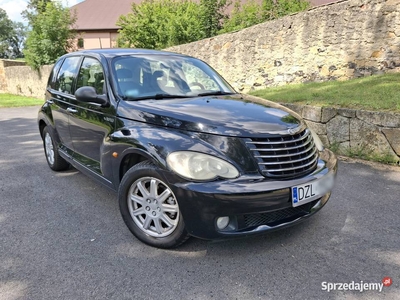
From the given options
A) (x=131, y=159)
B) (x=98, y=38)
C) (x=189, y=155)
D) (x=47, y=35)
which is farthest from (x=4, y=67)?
(x=189, y=155)

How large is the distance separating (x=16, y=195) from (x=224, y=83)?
2.92m

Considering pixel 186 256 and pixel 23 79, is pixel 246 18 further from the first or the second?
pixel 186 256

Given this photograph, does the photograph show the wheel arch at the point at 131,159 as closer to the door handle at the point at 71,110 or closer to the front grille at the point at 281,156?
the front grille at the point at 281,156

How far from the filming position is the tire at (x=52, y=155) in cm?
469

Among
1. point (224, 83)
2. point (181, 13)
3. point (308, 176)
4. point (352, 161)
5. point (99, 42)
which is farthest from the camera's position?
point (99, 42)

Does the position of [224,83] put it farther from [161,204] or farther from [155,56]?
[161,204]

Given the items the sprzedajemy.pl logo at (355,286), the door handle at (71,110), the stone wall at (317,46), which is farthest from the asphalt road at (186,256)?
the stone wall at (317,46)

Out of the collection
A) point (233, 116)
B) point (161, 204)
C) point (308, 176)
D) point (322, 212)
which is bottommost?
point (322, 212)

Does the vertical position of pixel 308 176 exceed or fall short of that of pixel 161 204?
it exceeds it

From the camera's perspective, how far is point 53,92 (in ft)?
15.0

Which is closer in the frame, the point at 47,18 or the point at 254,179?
the point at 254,179

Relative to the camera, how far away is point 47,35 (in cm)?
2069

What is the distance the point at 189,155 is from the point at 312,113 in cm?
417

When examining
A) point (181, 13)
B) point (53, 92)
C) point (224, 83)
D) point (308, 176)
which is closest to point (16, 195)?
point (53, 92)
